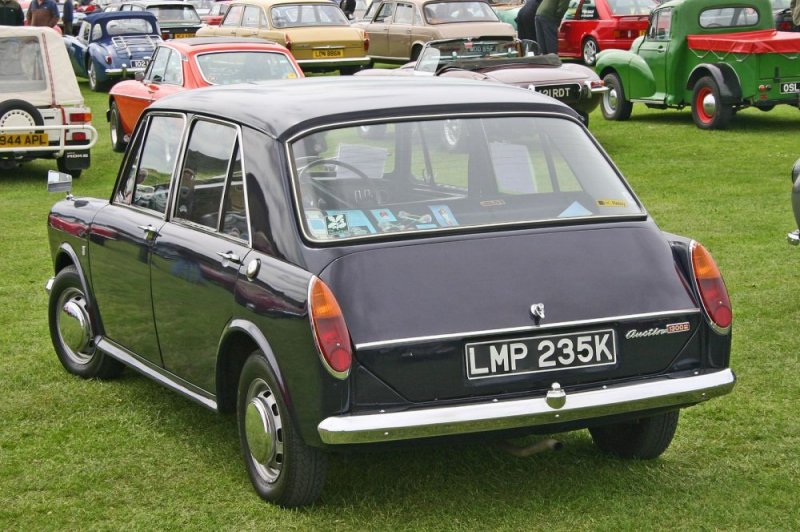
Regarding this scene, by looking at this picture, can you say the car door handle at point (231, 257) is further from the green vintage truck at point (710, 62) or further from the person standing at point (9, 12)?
the person standing at point (9, 12)

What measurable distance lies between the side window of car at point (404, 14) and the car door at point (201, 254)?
2232 centimetres

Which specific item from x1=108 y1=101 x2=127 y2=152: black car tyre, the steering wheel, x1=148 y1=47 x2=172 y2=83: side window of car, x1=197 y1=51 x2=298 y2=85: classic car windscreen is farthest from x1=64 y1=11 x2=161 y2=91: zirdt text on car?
the steering wheel

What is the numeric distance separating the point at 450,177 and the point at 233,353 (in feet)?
3.67

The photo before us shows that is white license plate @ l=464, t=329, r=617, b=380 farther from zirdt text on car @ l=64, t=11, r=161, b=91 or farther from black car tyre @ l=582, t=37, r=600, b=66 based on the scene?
black car tyre @ l=582, t=37, r=600, b=66

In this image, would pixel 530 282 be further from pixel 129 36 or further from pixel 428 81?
pixel 129 36

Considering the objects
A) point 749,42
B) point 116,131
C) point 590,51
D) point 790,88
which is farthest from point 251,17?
point 790,88

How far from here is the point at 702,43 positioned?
1802cm

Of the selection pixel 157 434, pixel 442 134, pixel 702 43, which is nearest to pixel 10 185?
pixel 702 43

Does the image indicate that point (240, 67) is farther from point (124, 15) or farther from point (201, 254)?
point (124, 15)

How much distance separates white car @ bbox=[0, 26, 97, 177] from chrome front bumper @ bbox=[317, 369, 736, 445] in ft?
37.7

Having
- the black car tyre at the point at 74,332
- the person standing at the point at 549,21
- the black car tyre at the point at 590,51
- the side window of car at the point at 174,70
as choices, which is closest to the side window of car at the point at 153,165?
the black car tyre at the point at 74,332

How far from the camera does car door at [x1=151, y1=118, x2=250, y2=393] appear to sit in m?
5.34

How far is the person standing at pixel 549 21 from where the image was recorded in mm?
22312

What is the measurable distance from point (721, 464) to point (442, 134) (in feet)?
5.71
